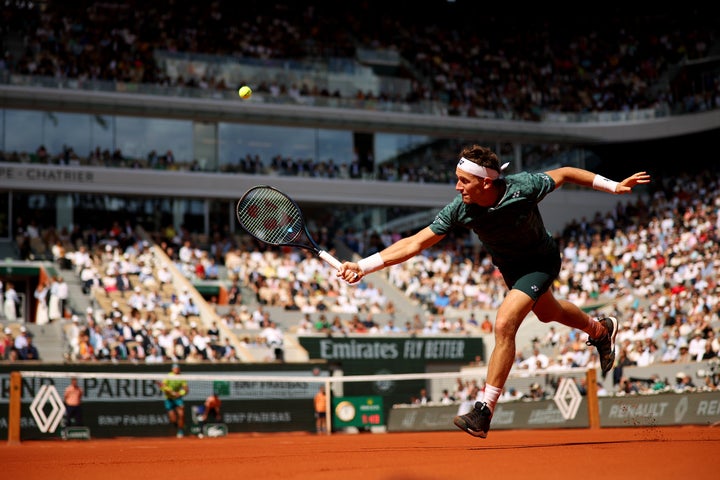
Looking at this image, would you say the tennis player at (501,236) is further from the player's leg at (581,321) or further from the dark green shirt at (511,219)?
the player's leg at (581,321)

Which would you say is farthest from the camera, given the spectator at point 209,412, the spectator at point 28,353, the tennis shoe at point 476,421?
the spectator at point 28,353

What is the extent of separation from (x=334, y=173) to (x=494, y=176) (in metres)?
32.8

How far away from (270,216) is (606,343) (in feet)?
12.0

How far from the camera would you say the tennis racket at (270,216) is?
9562 mm

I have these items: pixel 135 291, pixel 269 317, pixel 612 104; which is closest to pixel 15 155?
pixel 135 291

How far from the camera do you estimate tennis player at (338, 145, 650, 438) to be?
26.1 feet

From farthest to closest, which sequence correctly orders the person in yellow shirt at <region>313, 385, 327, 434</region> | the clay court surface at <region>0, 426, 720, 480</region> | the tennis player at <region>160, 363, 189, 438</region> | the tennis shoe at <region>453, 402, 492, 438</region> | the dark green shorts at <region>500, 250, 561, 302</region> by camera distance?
the person in yellow shirt at <region>313, 385, 327, 434</region> < the tennis player at <region>160, 363, 189, 438</region> < the dark green shorts at <region>500, 250, 561, 302</region> < the tennis shoe at <region>453, 402, 492, 438</region> < the clay court surface at <region>0, 426, 720, 480</region>

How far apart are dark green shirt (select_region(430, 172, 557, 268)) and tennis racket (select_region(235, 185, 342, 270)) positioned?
1869 mm

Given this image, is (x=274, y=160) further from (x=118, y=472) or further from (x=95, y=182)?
(x=118, y=472)

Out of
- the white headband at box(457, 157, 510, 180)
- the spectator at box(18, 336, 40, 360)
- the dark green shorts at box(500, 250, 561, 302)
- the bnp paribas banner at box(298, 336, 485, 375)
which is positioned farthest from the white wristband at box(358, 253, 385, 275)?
the bnp paribas banner at box(298, 336, 485, 375)

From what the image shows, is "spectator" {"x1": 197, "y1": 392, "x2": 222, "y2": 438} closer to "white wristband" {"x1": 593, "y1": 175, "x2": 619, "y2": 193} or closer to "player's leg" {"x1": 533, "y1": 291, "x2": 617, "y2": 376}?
"player's leg" {"x1": 533, "y1": 291, "x2": 617, "y2": 376}

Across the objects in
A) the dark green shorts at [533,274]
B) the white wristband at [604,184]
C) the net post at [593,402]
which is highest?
the white wristband at [604,184]

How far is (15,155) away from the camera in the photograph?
35500mm

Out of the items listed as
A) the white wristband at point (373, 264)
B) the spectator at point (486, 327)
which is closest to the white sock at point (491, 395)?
the white wristband at point (373, 264)
